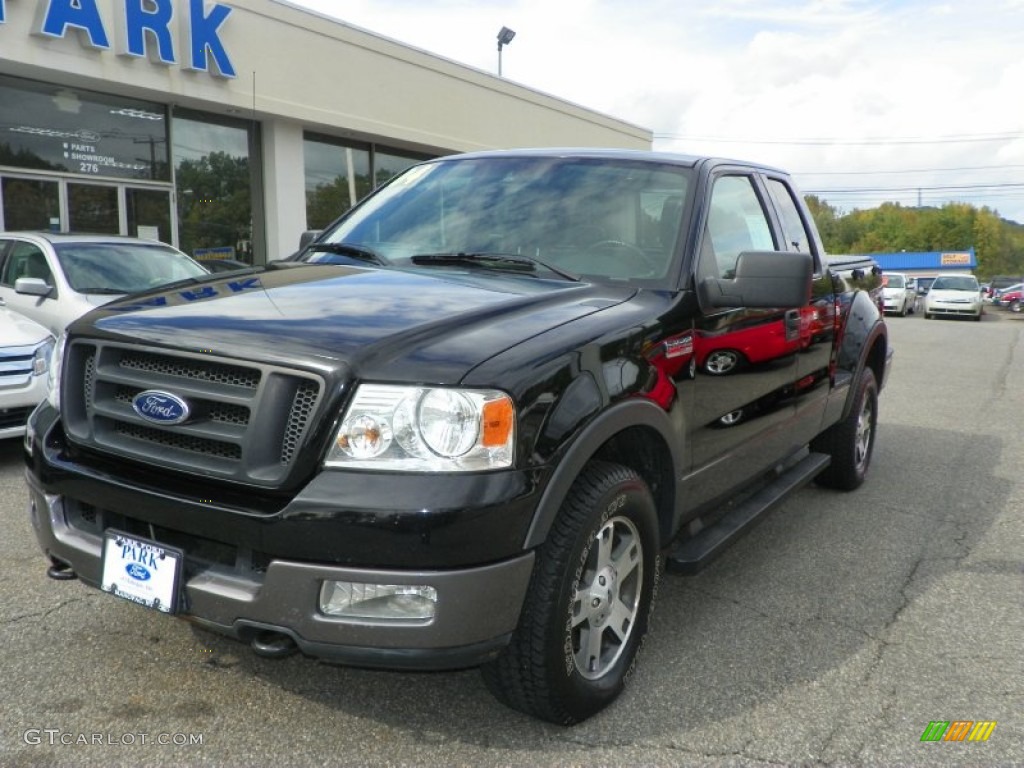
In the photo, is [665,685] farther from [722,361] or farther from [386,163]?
[386,163]

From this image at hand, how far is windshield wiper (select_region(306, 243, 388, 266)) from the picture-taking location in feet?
12.1

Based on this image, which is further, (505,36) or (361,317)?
(505,36)

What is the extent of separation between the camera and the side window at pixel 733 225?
362 cm

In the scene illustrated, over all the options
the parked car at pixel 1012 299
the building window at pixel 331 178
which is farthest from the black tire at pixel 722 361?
the parked car at pixel 1012 299

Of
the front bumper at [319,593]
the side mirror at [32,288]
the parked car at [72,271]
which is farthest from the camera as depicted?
the parked car at [72,271]

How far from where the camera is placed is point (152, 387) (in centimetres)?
253

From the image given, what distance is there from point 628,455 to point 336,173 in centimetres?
1619

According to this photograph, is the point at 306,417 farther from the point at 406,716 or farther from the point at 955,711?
the point at 955,711

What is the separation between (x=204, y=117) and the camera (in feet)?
50.0

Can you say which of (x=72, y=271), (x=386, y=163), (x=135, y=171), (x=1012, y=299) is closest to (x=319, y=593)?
(x=72, y=271)

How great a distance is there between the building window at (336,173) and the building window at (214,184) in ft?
4.30

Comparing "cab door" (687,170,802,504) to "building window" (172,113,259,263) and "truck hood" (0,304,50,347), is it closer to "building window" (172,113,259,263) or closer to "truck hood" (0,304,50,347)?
"truck hood" (0,304,50,347)

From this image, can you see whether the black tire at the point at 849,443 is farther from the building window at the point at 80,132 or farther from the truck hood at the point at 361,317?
the building window at the point at 80,132

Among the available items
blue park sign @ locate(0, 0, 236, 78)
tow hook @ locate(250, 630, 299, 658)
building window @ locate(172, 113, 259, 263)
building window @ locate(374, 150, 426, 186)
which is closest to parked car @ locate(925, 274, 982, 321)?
building window @ locate(374, 150, 426, 186)
